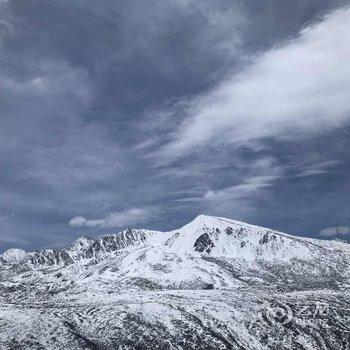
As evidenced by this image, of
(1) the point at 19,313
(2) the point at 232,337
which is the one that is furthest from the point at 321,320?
(1) the point at 19,313

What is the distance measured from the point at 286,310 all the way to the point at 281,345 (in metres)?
15.3

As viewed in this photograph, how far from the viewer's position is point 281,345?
3841 inches

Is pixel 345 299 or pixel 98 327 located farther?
pixel 345 299

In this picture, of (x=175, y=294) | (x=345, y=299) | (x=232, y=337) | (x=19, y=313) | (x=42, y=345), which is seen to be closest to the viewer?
(x=42, y=345)

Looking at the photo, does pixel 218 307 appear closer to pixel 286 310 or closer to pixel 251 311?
pixel 251 311

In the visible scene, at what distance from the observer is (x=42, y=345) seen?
9212cm

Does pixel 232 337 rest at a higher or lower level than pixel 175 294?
lower

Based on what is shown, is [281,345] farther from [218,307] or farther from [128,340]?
[128,340]

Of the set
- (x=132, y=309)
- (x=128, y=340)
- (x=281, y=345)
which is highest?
(x=132, y=309)

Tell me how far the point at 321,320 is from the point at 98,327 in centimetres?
4518

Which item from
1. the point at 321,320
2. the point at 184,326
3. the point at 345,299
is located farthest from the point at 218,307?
the point at 345,299

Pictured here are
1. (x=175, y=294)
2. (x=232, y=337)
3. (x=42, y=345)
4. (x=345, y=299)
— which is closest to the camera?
(x=42, y=345)

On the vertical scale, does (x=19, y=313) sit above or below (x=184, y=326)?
above

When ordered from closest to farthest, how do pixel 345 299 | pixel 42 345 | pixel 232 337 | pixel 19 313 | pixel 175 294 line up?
1. pixel 42 345
2. pixel 232 337
3. pixel 19 313
4. pixel 345 299
5. pixel 175 294
